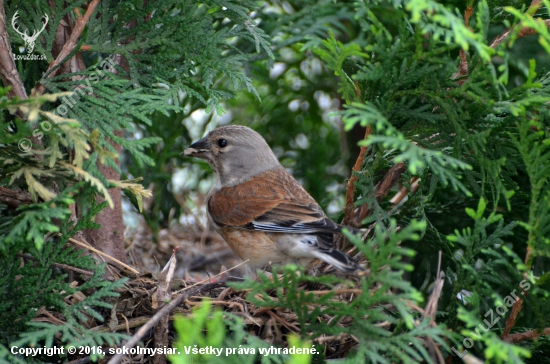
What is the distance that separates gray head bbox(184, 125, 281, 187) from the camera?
15.2ft

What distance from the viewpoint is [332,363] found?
2543 mm

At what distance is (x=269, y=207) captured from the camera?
13.3ft

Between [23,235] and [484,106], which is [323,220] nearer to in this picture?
[484,106]

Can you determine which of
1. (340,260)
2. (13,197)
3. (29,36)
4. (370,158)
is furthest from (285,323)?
(29,36)

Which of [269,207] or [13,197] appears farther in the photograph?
[269,207]

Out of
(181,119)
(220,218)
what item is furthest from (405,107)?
(181,119)

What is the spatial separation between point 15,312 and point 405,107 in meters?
2.09

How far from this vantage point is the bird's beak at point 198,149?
15.0 feet

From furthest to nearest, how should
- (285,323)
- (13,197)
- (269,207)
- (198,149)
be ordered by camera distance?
(198,149) → (269,207) → (285,323) → (13,197)

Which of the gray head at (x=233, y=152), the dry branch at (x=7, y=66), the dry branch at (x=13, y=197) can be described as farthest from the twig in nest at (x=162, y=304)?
the gray head at (x=233, y=152)

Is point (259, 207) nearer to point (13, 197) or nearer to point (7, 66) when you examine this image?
point (13, 197)

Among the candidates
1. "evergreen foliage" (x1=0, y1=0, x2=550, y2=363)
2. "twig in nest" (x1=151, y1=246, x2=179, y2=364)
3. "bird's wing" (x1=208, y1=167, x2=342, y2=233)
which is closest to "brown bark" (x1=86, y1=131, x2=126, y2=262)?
"evergreen foliage" (x1=0, y1=0, x2=550, y2=363)

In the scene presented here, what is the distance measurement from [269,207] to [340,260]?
1.11 meters

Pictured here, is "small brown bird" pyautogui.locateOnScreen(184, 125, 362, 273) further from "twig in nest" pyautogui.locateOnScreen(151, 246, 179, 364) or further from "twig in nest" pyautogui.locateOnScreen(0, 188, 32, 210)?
"twig in nest" pyautogui.locateOnScreen(0, 188, 32, 210)
